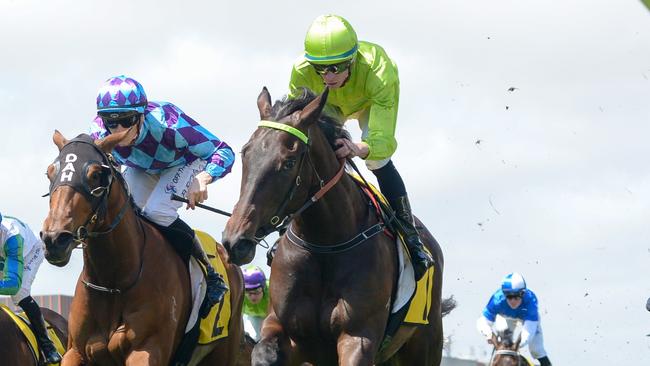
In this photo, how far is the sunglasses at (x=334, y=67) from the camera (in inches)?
367

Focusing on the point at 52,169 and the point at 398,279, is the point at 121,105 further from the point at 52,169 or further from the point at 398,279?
the point at 398,279

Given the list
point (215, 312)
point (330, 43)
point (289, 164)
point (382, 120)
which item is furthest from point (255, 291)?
point (289, 164)

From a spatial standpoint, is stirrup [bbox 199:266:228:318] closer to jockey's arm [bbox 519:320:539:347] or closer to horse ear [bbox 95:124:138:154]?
horse ear [bbox 95:124:138:154]

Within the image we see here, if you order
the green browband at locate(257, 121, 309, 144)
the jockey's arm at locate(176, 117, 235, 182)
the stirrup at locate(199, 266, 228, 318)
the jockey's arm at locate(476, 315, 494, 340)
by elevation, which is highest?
the green browband at locate(257, 121, 309, 144)

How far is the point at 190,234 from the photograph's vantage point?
398 inches

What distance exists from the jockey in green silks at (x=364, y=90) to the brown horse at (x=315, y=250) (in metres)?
0.30

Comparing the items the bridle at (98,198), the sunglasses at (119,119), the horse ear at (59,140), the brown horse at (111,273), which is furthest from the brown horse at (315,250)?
the horse ear at (59,140)

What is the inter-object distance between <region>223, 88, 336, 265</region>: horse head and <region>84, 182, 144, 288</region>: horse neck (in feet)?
3.98

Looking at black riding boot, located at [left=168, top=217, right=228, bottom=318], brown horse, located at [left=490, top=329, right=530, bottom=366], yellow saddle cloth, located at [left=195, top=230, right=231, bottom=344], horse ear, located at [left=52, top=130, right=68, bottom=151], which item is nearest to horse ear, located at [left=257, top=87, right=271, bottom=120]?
horse ear, located at [left=52, top=130, right=68, bottom=151]

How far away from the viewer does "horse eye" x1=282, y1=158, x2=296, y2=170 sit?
8.20 metres

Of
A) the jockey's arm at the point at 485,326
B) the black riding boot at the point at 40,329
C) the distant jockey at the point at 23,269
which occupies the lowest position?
the jockey's arm at the point at 485,326

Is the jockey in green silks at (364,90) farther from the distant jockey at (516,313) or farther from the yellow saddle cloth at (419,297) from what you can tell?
the distant jockey at (516,313)

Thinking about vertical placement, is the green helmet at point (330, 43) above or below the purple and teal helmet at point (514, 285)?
above

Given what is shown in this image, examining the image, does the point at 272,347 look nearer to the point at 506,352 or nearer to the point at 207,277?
the point at 207,277
